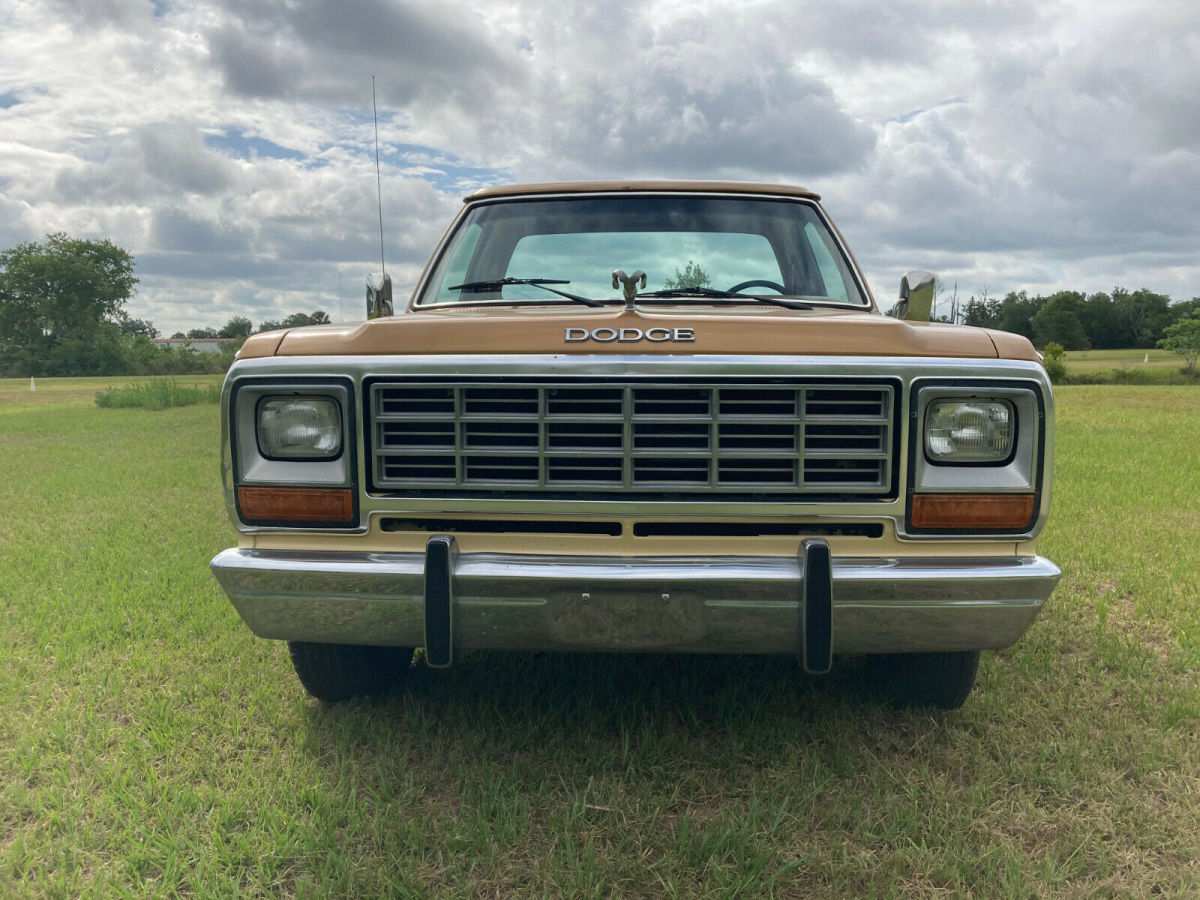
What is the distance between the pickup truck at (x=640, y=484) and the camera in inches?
88.9

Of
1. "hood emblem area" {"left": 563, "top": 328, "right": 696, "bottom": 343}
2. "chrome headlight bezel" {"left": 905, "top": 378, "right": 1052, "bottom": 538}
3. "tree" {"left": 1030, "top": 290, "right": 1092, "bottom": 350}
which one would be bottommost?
"chrome headlight bezel" {"left": 905, "top": 378, "right": 1052, "bottom": 538}

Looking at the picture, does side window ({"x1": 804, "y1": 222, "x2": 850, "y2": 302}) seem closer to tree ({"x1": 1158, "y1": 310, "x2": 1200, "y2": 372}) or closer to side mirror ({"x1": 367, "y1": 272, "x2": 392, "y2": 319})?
side mirror ({"x1": 367, "y1": 272, "x2": 392, "y2": 319})

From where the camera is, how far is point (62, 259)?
61969 mm

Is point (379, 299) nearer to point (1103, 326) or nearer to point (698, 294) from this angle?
point (698, 294)

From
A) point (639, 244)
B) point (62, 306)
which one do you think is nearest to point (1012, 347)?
point (639, 244)

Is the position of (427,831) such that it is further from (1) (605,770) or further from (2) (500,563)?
(2) (500,563)

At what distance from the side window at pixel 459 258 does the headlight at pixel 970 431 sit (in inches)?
79.4

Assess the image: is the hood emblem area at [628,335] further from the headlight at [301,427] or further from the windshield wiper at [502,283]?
the windshield wiper at [502,283]

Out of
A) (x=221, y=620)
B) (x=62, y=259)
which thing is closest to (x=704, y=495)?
(x=221, y=620)

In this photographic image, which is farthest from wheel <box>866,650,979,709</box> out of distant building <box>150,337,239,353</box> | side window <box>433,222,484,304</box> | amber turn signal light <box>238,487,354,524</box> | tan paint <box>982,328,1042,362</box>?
distant building <box>150,337,239,353</box>

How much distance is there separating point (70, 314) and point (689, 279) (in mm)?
70098

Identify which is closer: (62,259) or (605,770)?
(605,770)

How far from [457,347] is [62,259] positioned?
7231 centimetres

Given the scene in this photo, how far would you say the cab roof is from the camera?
3.64 m
